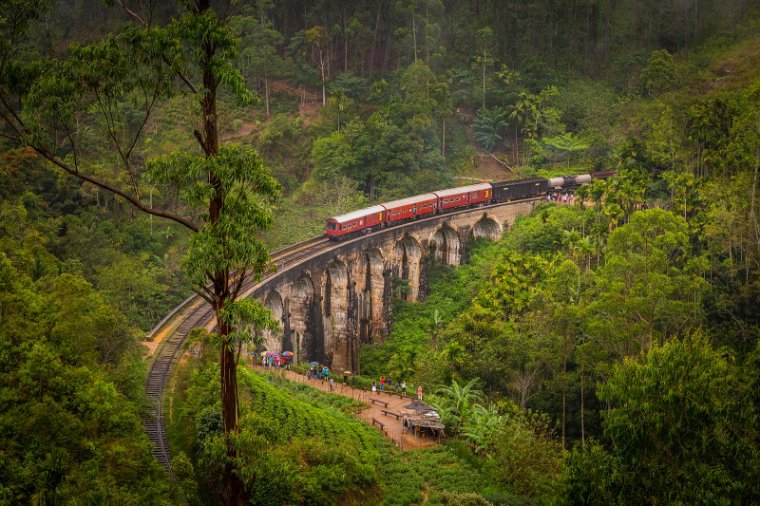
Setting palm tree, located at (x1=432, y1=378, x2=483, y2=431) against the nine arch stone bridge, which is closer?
palm tree, located at (x1=432, y1=378, x2=483, y2=431)

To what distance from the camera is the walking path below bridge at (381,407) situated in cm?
2936

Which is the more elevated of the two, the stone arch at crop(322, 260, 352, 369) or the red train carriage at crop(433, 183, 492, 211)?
the red train carriage at crop(433, 183, 492, 211)

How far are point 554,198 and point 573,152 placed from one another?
26.5ft

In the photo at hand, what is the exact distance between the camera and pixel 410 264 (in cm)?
5469

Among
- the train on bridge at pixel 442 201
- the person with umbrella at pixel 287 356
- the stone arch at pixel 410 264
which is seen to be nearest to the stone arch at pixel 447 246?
the train on bridge at pixel 442 201

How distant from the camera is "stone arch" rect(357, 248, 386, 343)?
166 feet

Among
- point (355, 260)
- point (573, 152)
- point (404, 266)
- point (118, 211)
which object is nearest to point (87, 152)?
point (118, 211)

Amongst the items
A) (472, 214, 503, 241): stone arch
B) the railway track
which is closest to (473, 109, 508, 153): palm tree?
(472, 214, 503, 241): stone arch

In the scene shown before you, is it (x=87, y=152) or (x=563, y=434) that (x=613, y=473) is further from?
(x=87, y=152)

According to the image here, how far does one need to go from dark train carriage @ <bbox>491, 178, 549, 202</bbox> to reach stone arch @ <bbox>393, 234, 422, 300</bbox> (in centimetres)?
868

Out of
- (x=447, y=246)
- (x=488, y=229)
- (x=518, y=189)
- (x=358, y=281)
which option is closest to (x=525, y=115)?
(x=518, y=189)

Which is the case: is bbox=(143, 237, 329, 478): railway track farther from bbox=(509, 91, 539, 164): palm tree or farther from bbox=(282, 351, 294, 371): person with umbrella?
bbox=(509, 91, 539, 164): palm tree

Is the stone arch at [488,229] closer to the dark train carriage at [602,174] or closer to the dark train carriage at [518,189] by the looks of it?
the dark train carriage at [518,189]

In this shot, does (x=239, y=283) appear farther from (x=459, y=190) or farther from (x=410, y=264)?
(x=459, y=190)
